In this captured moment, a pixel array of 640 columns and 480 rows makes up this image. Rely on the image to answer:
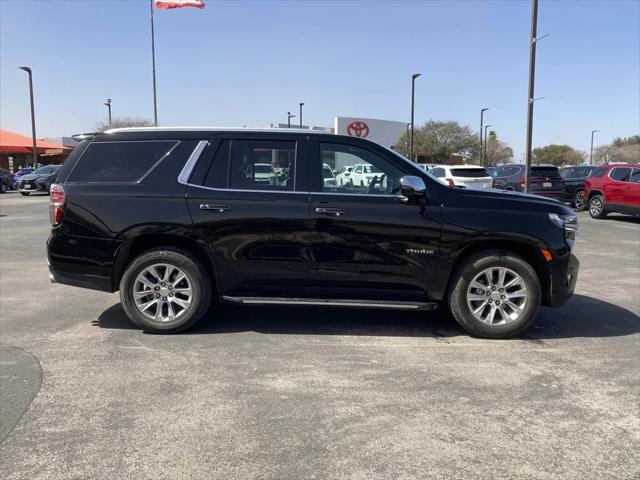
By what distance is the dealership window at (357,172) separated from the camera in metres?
5.33

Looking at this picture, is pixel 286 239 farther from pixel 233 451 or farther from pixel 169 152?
pixel 233 451

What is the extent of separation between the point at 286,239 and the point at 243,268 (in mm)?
521

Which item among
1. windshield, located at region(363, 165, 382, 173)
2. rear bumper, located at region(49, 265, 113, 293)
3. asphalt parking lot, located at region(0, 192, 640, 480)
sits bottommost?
asphalt parking lot, located at region(0, 192, 640, 480)

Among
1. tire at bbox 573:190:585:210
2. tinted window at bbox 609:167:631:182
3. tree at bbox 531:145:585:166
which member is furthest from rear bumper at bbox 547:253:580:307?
tree at bbox 531:145:585:166

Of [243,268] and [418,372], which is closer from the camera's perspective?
[418,372]

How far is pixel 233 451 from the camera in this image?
3.24 m

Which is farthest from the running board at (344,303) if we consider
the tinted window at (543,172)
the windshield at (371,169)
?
the tinted window at (543,172)

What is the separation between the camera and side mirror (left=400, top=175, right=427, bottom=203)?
16.6 feet

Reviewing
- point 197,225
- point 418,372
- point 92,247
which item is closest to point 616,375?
point 418,372

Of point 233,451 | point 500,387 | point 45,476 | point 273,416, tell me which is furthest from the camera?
point 500,387

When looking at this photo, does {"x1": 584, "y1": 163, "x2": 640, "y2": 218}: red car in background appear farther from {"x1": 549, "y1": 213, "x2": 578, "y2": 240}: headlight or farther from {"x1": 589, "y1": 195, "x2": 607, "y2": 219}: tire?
{"x1": 549, "y1": 213, "x2": 578, "y2": 240}: headlight

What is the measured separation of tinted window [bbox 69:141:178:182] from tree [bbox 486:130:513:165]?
3039 inches

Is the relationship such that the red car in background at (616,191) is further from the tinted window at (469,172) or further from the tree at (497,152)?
the tree at (497,152)

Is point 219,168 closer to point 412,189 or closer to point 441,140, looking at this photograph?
point 412,189
